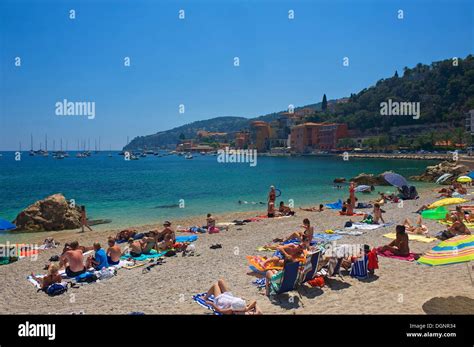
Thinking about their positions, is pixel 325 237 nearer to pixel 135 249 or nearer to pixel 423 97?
pixel 135 249

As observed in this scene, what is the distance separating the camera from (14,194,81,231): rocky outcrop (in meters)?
16.1

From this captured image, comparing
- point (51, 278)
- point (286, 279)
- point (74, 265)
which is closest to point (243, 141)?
point (74, 265)

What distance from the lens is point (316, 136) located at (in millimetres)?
125438

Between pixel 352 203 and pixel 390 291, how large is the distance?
1061cm

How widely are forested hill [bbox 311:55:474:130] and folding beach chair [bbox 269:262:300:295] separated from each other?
3890 inches

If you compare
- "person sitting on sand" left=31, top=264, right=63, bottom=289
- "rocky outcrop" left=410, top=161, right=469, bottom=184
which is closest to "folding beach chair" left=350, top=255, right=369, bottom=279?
"person sitting on sand" left=31, top=264, right=63, bottom=289

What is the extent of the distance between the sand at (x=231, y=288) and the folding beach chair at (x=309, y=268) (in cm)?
21

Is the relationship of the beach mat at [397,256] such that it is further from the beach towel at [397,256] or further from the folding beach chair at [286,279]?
the folding beach chair at [286,279]

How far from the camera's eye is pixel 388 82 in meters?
133

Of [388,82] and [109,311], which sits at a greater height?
[388,82]

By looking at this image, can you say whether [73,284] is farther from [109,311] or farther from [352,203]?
[352,203]

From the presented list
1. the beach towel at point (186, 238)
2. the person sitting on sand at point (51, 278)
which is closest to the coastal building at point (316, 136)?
the beach towel at point (186, 238)

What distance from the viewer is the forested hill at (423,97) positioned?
99344 mm

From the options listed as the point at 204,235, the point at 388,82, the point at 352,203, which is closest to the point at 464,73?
the point at 388,82
